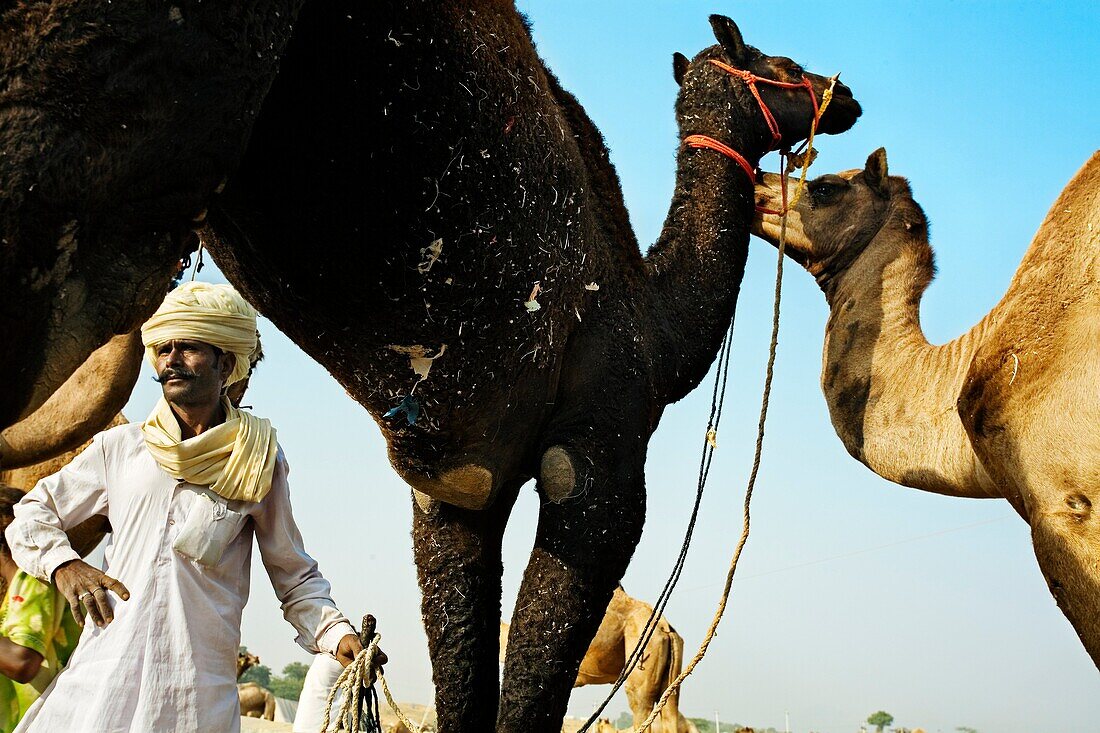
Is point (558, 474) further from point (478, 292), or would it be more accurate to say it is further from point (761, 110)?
point (761, 110)

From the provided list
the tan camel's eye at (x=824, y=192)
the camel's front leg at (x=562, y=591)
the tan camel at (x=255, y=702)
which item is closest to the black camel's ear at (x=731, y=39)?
the tan camel's eye at (x=824, y=192)

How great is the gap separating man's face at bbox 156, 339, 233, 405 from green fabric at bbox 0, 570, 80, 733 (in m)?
0.69

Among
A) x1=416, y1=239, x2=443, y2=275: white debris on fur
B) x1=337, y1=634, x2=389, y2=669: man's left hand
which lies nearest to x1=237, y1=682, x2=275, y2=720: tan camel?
x1=337, y1=634, x2=389, y2=669: man's left hand

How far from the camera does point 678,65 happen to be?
19.2 ft

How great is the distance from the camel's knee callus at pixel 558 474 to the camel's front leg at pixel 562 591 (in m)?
0.01

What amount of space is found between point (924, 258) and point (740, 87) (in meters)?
2.07

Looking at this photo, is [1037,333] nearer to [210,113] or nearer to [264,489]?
[264,489]

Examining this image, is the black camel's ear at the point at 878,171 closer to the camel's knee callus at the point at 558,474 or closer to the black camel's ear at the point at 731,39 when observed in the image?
the black camel's ear at the point at 731,39

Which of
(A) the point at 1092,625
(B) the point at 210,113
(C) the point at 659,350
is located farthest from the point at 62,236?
(A) the point at 1092,625

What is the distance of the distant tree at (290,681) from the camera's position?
38.8 m

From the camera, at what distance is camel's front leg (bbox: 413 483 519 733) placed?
154 inches

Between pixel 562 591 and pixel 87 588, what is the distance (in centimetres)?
145

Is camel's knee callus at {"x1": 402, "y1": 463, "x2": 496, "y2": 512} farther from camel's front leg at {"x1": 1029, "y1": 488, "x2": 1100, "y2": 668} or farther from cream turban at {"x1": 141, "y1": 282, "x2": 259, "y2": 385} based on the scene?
camel's front leg at {"x1": 1029, "y1": 488, "x2": 1100, "y2": 668}

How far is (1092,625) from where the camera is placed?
4.53m
